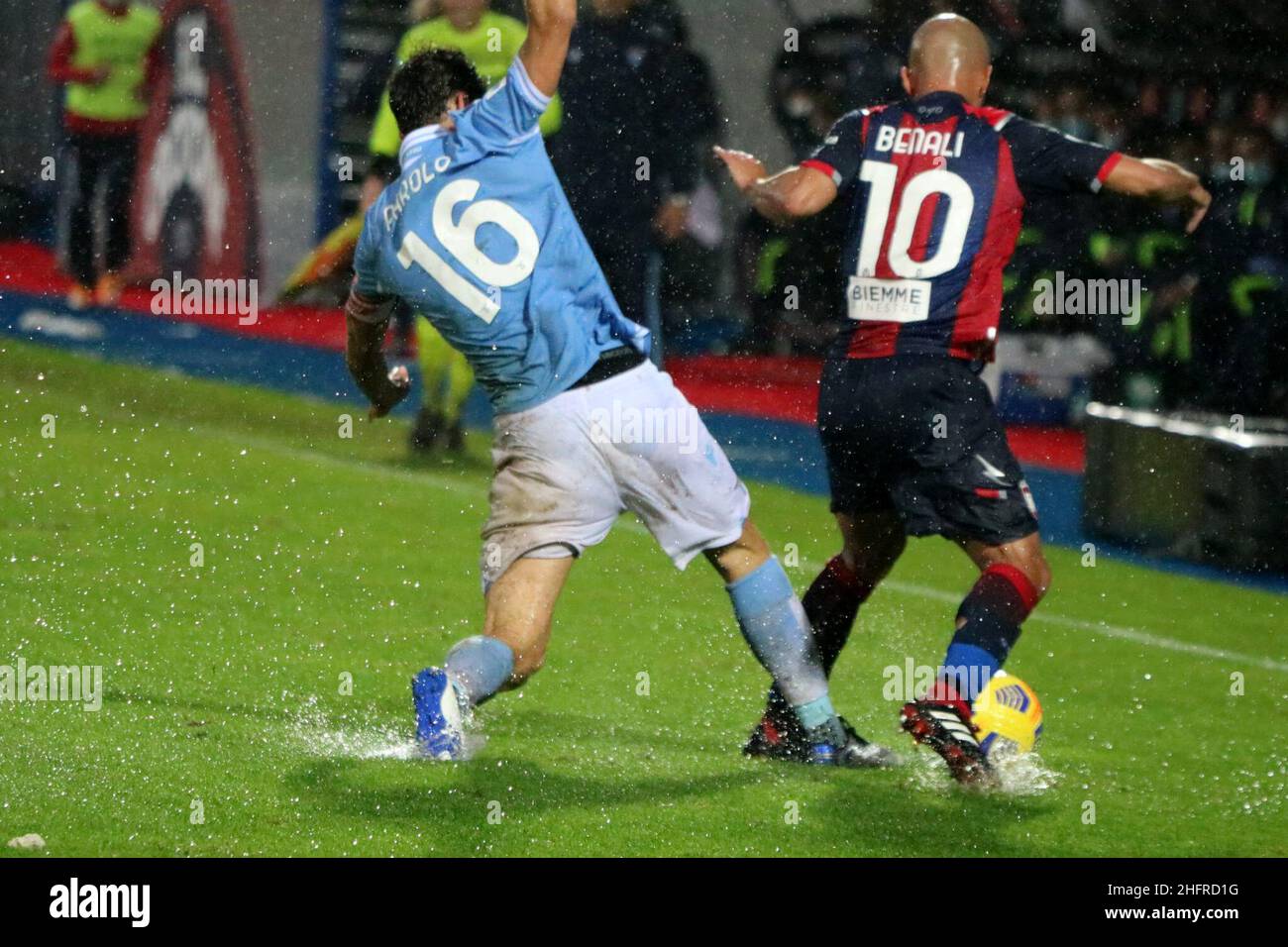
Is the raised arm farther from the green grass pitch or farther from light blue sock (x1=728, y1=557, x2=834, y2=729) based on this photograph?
the green grass pitch

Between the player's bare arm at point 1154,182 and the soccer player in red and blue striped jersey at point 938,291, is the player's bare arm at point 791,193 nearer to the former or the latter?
the soccer player in red and blue striped jersey at point 938,291

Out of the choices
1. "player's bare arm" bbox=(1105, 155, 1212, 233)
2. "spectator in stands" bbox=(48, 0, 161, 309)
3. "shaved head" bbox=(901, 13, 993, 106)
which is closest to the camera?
"player's bare arm" bbox=(1105, 155, 1212, 233)

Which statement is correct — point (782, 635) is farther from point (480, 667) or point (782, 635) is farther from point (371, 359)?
point (371, 359)

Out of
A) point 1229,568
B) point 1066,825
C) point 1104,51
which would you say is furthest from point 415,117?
point 1104,51

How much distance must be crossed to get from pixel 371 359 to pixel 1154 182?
2.07 m

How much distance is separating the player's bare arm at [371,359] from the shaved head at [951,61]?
1628 millimetres

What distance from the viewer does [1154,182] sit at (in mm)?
5191

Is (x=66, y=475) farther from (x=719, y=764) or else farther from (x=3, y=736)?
(x=719, y=764)

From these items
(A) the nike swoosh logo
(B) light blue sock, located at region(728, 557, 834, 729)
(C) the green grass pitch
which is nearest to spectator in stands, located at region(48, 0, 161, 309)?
(C) the green grass pitch

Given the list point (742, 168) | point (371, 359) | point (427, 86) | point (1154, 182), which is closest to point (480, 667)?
point (371, 359)

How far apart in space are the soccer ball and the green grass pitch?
244 mm

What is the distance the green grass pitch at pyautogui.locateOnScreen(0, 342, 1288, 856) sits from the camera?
16.0 feet

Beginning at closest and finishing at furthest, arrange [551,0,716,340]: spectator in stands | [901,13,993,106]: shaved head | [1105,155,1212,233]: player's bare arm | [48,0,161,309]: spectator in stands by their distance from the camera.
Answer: [1105,155,1212,233]: player's bare arm → [901,13,993,106]: shaved head → [551,0,716,340]: spectator in stands → [48,0,161,309]: spectator in stands
